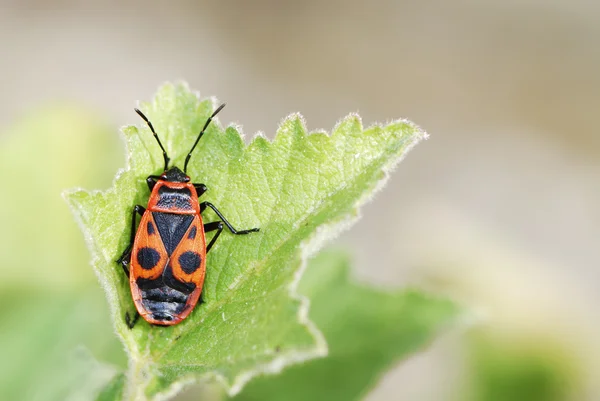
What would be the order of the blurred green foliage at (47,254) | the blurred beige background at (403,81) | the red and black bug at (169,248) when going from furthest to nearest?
the blurred beige background at (403,81) → the blurred green foliage at (47,254) → the red and black bug at (169,248)

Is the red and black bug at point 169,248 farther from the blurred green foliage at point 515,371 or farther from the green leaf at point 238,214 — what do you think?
the blurred green foliage at point 515,371

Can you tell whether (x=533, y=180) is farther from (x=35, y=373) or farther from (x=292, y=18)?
(x=35, y=373)

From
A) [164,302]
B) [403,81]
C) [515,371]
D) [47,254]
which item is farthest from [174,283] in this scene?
[403,81]

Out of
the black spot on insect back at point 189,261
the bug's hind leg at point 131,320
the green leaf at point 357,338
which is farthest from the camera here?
the green leaf at point 357,338

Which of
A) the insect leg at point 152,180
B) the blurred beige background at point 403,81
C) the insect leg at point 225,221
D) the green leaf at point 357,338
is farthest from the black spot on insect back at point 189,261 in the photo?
the blurred beige background at point 403,81

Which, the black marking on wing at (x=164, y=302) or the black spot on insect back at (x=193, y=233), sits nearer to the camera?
the black marking on wing at (x=164, y=302)

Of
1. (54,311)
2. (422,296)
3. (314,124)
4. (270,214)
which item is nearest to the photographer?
(270,214)

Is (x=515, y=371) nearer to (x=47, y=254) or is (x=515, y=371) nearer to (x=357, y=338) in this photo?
(x=357, y=338)

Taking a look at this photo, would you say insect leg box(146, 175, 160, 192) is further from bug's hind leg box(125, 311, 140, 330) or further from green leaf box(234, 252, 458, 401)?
green leaf box(234, 252, 458, 401)

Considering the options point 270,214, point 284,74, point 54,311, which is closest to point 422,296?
point 270,214
